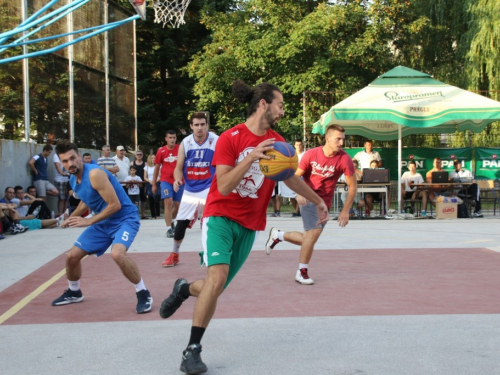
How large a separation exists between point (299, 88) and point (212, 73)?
396 cm

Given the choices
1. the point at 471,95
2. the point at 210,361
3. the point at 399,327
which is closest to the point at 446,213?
the point at 471,95

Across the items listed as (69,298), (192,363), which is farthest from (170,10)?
(192,363)

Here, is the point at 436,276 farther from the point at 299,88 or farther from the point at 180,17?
the point at 299,88

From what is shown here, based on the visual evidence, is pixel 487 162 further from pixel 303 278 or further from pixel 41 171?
pixel 303 278

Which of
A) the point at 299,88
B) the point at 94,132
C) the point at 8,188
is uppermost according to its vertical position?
the point at 299,88

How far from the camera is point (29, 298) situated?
24.0 feet

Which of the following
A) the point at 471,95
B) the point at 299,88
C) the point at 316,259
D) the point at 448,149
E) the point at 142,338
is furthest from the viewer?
the point at 299,88

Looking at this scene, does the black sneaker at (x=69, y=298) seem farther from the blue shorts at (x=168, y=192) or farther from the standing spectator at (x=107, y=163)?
the standing spectator at (x=107, y=163)

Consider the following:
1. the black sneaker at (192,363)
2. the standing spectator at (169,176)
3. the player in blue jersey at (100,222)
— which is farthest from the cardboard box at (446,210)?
the black sneaker at (192,363)

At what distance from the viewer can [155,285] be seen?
7.93 m

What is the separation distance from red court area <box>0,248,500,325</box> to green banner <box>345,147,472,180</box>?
35.8 ft

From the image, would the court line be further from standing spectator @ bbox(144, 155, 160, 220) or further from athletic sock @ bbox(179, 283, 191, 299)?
standing spectator @ bbox(144, 155, 160, 220)

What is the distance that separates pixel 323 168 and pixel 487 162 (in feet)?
47.3

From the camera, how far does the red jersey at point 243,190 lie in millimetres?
4773
